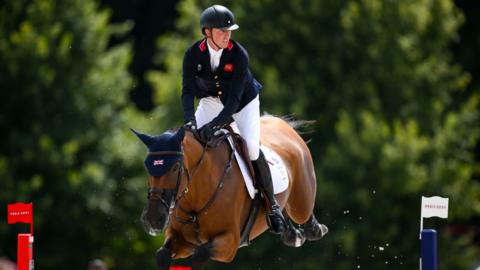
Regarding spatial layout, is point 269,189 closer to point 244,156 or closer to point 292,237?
point 244,156

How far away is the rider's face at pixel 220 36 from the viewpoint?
9.05 metres

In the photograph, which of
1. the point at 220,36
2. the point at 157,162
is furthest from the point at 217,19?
the point at 157,162

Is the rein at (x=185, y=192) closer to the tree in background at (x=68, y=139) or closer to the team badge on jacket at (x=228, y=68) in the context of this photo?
the team badge on jacket at (x=228, y=68)

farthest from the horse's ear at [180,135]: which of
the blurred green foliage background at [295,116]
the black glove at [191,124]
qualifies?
the blurred green foliage background at [295,116]

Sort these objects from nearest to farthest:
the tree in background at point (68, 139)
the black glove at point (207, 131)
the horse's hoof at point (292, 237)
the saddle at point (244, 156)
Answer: the black glove at point (207, 131) → the saddle at point (244, 156) → the horse's hoof at point (292, 237) → the tree in background at point (68, 139)

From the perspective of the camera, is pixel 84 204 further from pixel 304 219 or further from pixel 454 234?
pixel 304 219

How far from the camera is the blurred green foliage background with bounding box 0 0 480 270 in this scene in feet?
81.6

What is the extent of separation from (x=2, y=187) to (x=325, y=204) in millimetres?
7085

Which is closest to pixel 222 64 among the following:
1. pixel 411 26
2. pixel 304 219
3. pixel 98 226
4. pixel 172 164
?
pixel 172 164

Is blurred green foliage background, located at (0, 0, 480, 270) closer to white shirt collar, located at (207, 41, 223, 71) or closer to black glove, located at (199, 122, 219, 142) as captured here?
white shirt collar, located at (207, 41, 223, 71)

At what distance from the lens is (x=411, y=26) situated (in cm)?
2734

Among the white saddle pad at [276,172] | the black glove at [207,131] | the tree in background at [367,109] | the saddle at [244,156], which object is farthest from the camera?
the tree in background at [367,109]

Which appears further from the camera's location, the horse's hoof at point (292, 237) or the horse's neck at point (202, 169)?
the horse's hoof at point (292, 237)

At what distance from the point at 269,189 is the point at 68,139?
16347mm
